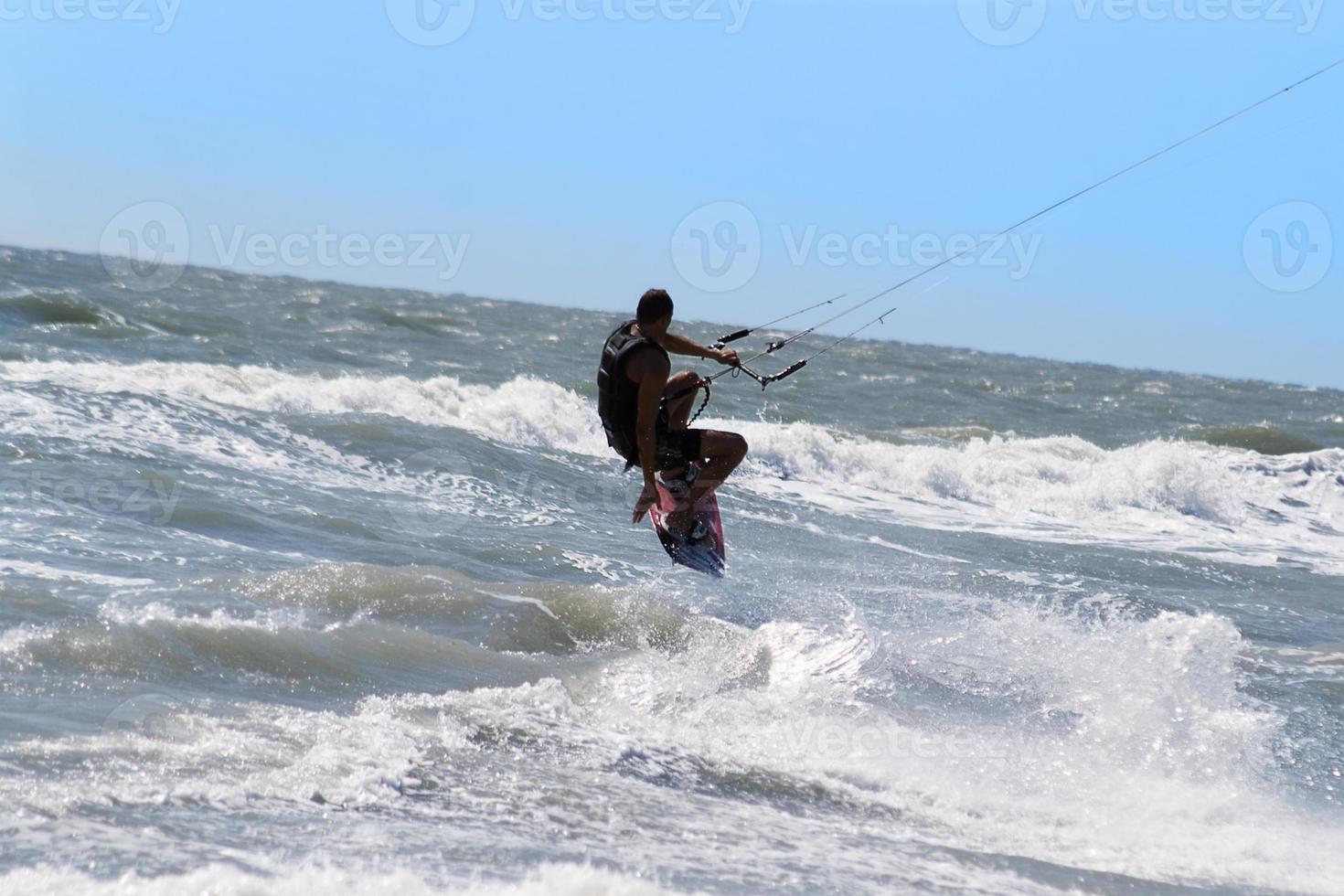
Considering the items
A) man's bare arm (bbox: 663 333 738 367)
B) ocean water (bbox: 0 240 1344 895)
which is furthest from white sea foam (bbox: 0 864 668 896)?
man's bare arm (bbox: 663 333 738 367)

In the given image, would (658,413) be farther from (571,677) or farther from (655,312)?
(571,677)

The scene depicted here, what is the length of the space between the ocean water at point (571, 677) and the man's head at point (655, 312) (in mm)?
1667

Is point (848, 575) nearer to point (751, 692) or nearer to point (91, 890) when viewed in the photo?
point (751, 692)

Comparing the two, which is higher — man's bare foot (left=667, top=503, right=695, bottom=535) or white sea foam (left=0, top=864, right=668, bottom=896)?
man's bare foot (left=667, top=503, right=695, bottom=535)

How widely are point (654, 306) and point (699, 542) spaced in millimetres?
2067

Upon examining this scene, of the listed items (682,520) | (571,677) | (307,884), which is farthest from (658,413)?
(307,884)

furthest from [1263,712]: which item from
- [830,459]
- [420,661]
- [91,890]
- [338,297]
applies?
[338,297]

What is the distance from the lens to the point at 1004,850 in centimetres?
482

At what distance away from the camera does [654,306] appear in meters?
6.98
